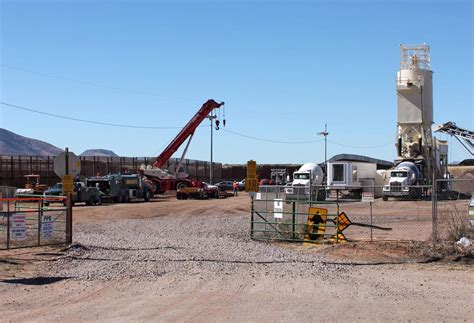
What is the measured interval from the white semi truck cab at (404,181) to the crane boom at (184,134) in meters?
18.6

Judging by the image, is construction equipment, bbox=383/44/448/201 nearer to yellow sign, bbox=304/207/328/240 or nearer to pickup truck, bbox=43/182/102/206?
pickup truck, bbox=43/182/102/206

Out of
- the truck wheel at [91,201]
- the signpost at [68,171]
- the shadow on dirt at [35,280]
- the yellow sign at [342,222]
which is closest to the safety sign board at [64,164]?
the signpost at [68,171]

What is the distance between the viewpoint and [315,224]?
69.0 ft

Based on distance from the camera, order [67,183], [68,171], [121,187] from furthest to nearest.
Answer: [121,187] → [68,171] → [67,183]

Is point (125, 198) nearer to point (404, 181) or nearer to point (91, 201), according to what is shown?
point (91, 201)

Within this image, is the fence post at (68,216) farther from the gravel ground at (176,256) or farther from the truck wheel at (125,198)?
the truck wheel at (125,198)

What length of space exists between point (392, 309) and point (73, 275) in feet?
23.7

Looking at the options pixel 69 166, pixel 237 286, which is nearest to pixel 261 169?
pixel 69 166

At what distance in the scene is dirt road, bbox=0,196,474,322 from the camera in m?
10.6

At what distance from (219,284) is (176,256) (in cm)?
441

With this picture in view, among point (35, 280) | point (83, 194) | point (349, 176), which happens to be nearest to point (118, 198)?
point (83, 194)

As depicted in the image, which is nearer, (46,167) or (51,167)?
(51,167)

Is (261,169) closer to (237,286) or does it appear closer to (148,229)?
(148,229)

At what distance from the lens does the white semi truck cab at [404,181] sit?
4656 centimetres
